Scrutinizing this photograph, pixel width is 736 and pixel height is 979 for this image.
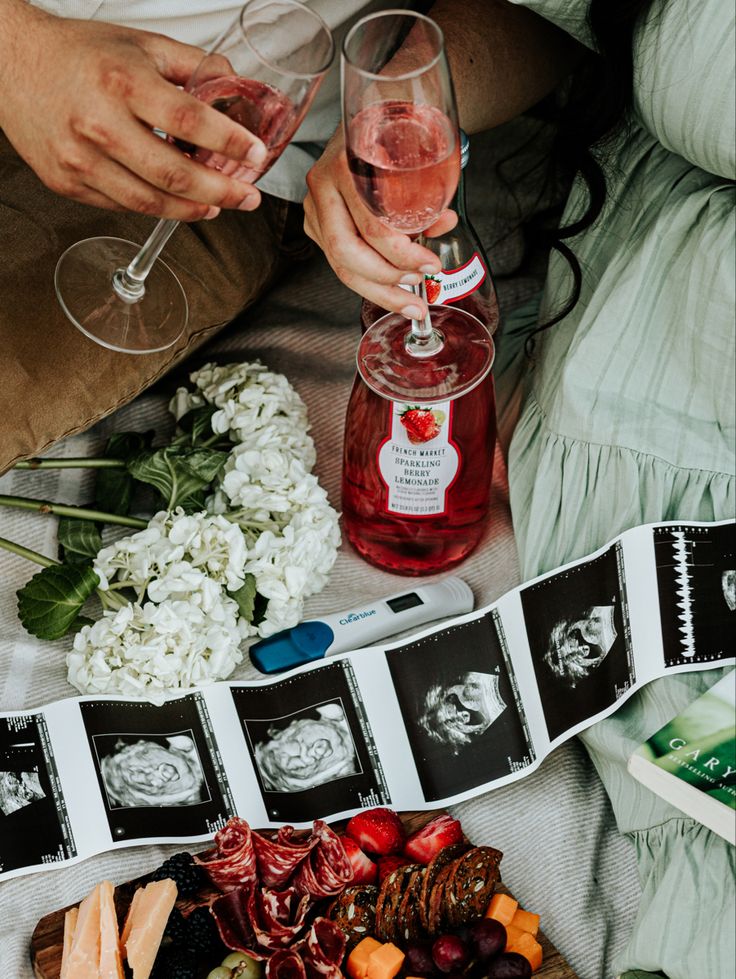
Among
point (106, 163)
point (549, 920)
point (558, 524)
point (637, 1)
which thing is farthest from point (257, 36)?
point (549, 920)

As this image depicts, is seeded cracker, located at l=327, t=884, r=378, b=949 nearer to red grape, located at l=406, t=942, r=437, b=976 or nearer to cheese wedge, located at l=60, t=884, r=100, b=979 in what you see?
red grape, located at l=406, t=942, r=437, b=976

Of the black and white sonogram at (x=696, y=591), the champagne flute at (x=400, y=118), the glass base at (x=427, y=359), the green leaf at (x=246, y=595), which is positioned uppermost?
the champagne flute at (x=400, y=118)

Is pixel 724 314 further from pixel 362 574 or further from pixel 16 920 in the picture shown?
pixel 16 920

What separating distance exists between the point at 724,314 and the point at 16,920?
3.03 feet

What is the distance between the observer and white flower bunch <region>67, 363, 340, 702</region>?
3.66 ft

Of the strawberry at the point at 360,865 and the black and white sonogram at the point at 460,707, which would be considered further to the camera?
the black and white sonogram at the point at 460,707

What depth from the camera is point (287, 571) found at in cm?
117

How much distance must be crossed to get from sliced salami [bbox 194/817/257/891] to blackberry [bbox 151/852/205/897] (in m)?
0.01

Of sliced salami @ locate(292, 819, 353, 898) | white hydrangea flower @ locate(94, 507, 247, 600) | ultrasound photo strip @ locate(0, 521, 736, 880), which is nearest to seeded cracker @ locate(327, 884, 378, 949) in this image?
sliced salami @ locate(292, 819, 353, 898)

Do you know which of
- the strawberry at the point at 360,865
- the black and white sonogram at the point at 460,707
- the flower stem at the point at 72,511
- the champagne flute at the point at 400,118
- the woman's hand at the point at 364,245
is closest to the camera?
the champagne flute at the point at 400,118

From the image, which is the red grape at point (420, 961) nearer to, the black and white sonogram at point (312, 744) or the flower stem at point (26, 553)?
the black and white sonogram at point (312, 744)

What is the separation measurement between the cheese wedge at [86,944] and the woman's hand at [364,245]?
2.01 feet

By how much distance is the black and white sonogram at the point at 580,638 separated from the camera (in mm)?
1122

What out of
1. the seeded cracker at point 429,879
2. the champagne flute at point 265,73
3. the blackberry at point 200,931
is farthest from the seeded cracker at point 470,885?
the champagne flute at point 265,73
